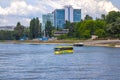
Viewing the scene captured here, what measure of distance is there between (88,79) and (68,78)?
3.28m

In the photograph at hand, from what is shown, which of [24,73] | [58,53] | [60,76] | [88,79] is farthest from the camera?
[58,53]

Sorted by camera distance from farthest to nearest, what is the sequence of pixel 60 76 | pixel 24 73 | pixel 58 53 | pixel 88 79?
1. pixel 58 53
2. pixel 24 73
3. pixel 60 76
4. pixel 88 79

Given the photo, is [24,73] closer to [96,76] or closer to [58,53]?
[96,76]

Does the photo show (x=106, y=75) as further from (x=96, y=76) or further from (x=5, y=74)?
(x=5, y=74)

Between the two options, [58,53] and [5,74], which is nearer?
[5,74]

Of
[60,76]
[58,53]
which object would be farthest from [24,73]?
[58,53]

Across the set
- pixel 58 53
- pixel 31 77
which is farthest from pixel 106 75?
pixel 58 53

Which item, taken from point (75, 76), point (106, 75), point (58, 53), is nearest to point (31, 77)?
point (75, 76)

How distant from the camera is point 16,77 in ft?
227

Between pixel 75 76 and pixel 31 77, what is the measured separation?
22.8 feet

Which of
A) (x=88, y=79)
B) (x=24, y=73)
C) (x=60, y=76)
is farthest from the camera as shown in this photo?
(x=24, y=73)

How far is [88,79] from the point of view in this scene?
65.9 metres

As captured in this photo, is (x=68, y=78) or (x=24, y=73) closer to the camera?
(x=68, y=78)

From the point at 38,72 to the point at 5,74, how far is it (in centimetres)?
590
